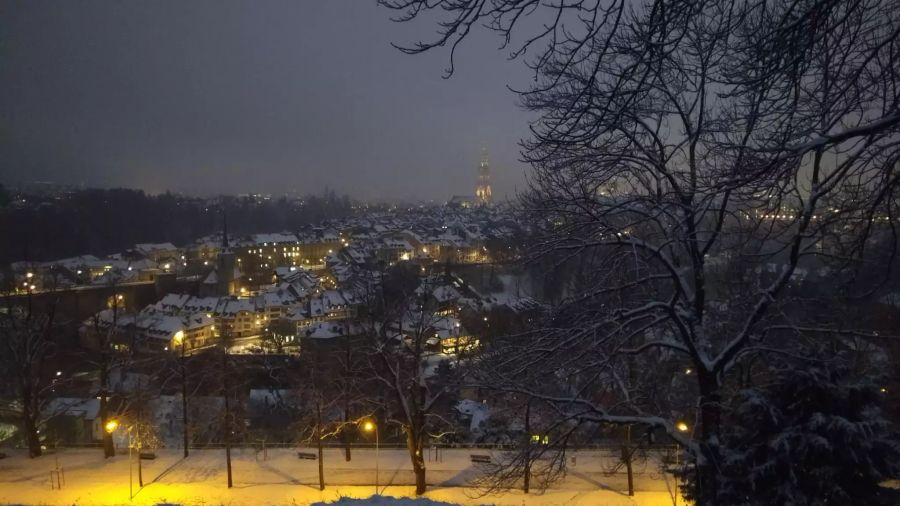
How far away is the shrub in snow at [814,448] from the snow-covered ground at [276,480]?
14.7ft

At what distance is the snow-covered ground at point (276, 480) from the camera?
8562mm

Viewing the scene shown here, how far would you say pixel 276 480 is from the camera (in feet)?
31.8

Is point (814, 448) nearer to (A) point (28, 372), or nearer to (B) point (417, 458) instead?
(B) point (417, 458)

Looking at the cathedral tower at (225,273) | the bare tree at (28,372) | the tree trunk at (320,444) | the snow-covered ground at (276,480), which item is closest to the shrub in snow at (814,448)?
the snow-covered ground at (276,480)

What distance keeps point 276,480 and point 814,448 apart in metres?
8.64

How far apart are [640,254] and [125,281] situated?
137 feet

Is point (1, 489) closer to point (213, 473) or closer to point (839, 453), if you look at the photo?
point (213, 473)

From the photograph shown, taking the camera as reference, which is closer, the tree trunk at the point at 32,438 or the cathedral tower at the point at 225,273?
the tree trunk at the point at 32,438

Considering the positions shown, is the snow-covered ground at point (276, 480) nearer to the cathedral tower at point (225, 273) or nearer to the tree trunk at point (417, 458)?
the tree trunk at point (417, 458)

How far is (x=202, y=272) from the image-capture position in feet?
144

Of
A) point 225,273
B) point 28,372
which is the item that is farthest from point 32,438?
point 225,273

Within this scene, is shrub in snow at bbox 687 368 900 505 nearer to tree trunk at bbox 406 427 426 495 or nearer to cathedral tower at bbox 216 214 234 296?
tree trunk at bbox 406 427 426 495

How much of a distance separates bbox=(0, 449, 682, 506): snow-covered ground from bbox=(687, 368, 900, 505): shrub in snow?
4.48 metres

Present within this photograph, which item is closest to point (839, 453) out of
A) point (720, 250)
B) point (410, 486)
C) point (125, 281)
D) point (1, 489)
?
point (720, 250)
